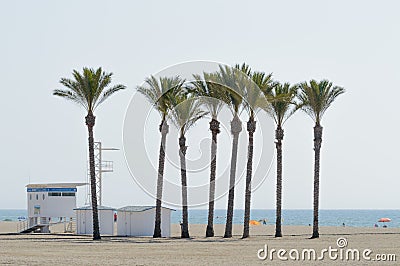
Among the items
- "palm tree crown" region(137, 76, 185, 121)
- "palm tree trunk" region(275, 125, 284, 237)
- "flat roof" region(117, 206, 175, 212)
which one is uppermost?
"palm tree crown" region(137, 76, 185, 121)

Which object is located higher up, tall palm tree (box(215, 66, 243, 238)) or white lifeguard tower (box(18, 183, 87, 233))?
tall palm tree (box(215, 66, 243, 238))

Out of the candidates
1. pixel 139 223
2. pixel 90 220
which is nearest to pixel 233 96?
pixel 139 223

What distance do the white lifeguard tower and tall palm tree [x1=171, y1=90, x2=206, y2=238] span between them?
1228 cm

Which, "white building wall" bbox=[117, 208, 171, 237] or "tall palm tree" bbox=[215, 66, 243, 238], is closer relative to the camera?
"tall palm tree" bbox=[215, 66, 243, 238]

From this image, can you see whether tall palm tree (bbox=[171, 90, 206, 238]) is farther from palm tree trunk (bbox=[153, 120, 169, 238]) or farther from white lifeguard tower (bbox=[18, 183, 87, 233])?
white lifeguard tower (bbox=[18, 183, 87, 233])

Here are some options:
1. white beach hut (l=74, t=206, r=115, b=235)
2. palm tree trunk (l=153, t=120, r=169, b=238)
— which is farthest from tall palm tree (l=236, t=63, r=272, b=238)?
white beach hut (l=74, t=206, r=115, b=235)

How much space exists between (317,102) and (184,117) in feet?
26.2

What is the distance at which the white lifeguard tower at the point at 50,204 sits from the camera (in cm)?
5884

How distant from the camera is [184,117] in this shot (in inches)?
1945

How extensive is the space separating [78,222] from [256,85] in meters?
16.7

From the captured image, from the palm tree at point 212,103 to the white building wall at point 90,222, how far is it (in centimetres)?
786

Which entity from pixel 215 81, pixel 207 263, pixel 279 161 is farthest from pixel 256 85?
pixel 207 263

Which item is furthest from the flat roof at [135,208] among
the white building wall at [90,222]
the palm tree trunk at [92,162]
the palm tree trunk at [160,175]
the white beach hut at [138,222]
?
the palm tree trunk at [92,162]

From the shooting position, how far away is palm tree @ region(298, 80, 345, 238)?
4784 cm
